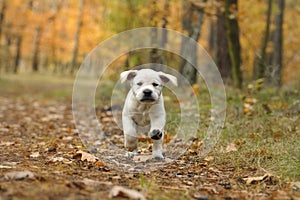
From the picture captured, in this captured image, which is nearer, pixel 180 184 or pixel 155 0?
pixel 180 184

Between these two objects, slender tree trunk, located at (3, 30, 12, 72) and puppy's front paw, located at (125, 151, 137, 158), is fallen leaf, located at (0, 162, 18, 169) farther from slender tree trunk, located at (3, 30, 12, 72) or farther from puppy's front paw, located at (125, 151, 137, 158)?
slender tree trunk, located at (3, 30, 12, 72)

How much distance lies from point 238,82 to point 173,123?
3975 mm

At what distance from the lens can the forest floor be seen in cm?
298

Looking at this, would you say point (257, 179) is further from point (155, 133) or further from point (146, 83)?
point (146, 83)

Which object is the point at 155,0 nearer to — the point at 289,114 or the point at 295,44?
the point at 289,114

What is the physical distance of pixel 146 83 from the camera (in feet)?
13.8

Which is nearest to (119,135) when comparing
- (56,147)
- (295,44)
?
(56,147)

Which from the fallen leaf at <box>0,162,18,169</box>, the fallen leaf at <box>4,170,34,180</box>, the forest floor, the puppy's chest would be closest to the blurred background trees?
the forest floor

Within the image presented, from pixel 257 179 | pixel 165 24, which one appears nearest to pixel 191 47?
pixel 165 24

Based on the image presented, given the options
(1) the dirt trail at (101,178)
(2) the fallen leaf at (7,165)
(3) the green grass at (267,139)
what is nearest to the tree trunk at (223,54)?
(3) the green grass at (267,139)

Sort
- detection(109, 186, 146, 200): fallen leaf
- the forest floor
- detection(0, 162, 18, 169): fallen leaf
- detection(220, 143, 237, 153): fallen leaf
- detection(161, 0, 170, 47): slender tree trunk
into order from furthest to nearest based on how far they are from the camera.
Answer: detection(161, 0, 170, 47): slender tree trunk, detection(220, 143, 237, 153): fallen leaf, detection(0, 162, 18, 169): fallen leaf, the forest floor, detection(109, 186, 146, 200): fallen leaf

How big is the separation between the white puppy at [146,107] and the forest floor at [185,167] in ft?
1.33

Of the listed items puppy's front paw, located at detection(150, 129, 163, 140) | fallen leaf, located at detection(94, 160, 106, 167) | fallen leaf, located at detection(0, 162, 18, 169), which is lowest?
fallen leaf, located at detection(0, 162, 18, 169)

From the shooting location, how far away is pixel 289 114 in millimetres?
6527
